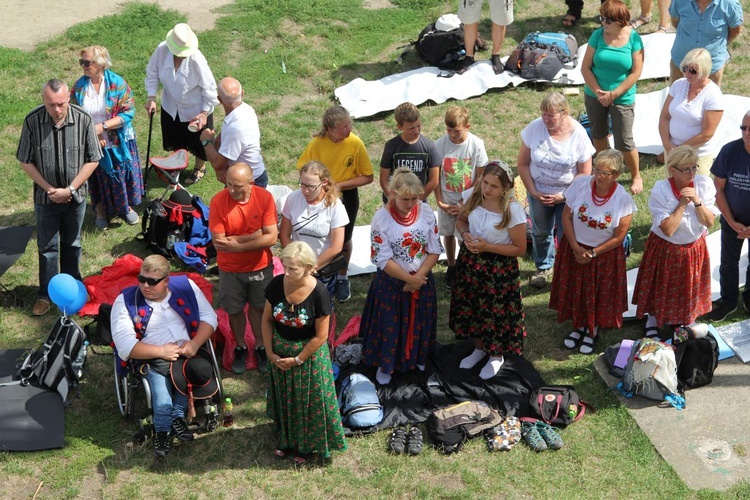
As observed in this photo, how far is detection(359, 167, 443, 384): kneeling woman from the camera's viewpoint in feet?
19.6

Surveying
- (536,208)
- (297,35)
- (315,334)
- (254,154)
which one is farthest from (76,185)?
(297,35)

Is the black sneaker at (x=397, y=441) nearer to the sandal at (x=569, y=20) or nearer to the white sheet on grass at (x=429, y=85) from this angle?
the white sheet on grass at (x=429, y=85)

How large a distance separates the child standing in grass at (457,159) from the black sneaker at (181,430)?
8.32 feet

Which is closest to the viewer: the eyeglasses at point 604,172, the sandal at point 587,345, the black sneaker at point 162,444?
the black sneaker at point 162,444

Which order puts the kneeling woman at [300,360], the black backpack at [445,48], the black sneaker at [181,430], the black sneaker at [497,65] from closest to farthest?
the kneeling woman at [300,360] < the black sneaker at [181,430] < the black sneaker at [497,65] < the black backpack at [445,48]

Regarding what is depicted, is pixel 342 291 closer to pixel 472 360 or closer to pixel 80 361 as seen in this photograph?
pixel 472 360

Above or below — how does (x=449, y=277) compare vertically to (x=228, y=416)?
above

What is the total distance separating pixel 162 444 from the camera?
5762 mm

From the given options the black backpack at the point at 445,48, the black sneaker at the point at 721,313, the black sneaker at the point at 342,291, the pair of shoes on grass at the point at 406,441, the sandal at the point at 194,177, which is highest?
the black backpack at the point at 445,48

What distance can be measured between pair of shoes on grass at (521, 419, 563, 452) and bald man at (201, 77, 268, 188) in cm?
289

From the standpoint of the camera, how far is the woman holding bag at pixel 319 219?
623 cm

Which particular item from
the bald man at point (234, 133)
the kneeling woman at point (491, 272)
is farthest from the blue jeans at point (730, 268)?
the bald man at point (234, 133)

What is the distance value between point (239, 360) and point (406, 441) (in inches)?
57.0

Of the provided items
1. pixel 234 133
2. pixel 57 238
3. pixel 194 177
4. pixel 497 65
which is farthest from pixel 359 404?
pixel 497 65
